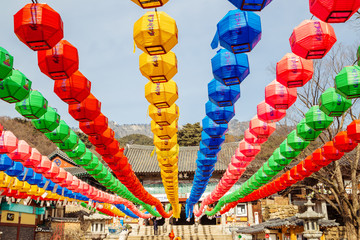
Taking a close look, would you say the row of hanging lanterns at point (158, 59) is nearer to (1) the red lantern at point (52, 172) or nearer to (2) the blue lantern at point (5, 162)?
(2) the blue lantern at point (5, 162)

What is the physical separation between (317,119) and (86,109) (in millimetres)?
4079

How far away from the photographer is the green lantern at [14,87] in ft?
14.3

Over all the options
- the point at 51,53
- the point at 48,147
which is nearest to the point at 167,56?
the point at 51,53

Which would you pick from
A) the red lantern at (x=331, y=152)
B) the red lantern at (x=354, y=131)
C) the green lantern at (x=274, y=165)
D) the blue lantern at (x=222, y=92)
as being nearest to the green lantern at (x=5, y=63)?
the blue lantern at (x=222, y=92)

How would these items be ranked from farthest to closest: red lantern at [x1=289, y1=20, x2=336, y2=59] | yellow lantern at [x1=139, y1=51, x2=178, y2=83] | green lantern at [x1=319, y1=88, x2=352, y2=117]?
green lantern at [x1=319, y1=88, x2=352, y2=117]
yellow lantern at [x1=139, y1=51, x2=178, y2=83]
red lantern at [x1=289, y1=20, x2=336, y2=59]

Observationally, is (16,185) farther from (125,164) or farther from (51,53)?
(51,53)

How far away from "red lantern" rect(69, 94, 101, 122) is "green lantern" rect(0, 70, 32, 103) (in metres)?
0.77

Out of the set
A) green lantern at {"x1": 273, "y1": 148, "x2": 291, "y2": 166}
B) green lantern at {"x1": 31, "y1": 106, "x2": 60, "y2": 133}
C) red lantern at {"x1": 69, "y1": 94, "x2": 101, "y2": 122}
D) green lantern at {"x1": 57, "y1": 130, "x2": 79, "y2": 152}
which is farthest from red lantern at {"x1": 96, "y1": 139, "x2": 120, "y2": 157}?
green lantern at {"x1": 273, "y1": 148, "x2": 291, "y2": 166}

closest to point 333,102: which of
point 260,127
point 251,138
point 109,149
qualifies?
point 260,127

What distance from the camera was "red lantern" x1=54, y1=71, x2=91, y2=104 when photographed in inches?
175

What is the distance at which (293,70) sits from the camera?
13.8ft

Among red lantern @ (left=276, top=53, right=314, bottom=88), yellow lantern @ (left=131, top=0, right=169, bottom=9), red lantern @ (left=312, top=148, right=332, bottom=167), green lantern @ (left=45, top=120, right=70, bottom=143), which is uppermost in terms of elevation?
yellow lantern @ (left=131, top=0, right=169, bottom=9)

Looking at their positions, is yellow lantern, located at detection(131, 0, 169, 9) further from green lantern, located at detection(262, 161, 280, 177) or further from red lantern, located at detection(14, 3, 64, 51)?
green lantern, located at detection(262, 161, 280, 177)

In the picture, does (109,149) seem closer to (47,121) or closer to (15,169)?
(47,121)
